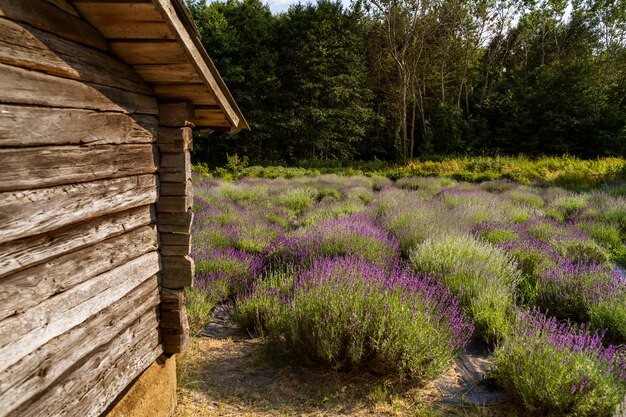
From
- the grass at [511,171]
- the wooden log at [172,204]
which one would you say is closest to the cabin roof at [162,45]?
the wooden log at [172,204]

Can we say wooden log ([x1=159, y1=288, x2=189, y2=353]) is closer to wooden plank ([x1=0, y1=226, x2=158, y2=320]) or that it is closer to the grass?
wooden plank ([x1=0, y1=226, x2=158, y2=320])

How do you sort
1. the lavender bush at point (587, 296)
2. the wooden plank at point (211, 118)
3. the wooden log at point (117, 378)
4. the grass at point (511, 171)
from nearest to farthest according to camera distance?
the wooden log at point (117, 378)
the wooden plank at point (211, 118)
the lavender bush at point (587, 296)
the grass at point (511, 171)

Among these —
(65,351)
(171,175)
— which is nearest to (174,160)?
(171,175)

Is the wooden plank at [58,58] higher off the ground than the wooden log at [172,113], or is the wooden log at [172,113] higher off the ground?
the wooden plank at [58,58]

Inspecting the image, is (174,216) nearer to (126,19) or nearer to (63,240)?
(63,240)

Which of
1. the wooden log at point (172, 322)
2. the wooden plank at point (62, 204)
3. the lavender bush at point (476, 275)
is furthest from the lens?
the lavender bush at point (476, 275)

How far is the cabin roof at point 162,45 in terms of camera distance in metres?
2.01

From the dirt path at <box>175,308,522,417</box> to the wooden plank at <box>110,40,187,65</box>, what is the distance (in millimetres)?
2617

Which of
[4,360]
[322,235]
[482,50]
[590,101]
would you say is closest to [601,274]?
[322,235]

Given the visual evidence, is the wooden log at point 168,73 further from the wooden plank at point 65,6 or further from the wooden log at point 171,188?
the wooden log at point 171,188

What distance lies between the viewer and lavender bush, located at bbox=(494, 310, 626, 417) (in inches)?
105

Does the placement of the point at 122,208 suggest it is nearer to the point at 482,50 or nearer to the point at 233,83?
the point at 233,83

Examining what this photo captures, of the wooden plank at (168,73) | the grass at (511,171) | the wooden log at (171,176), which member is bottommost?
the grass at (511,171)

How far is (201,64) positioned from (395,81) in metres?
32.0
